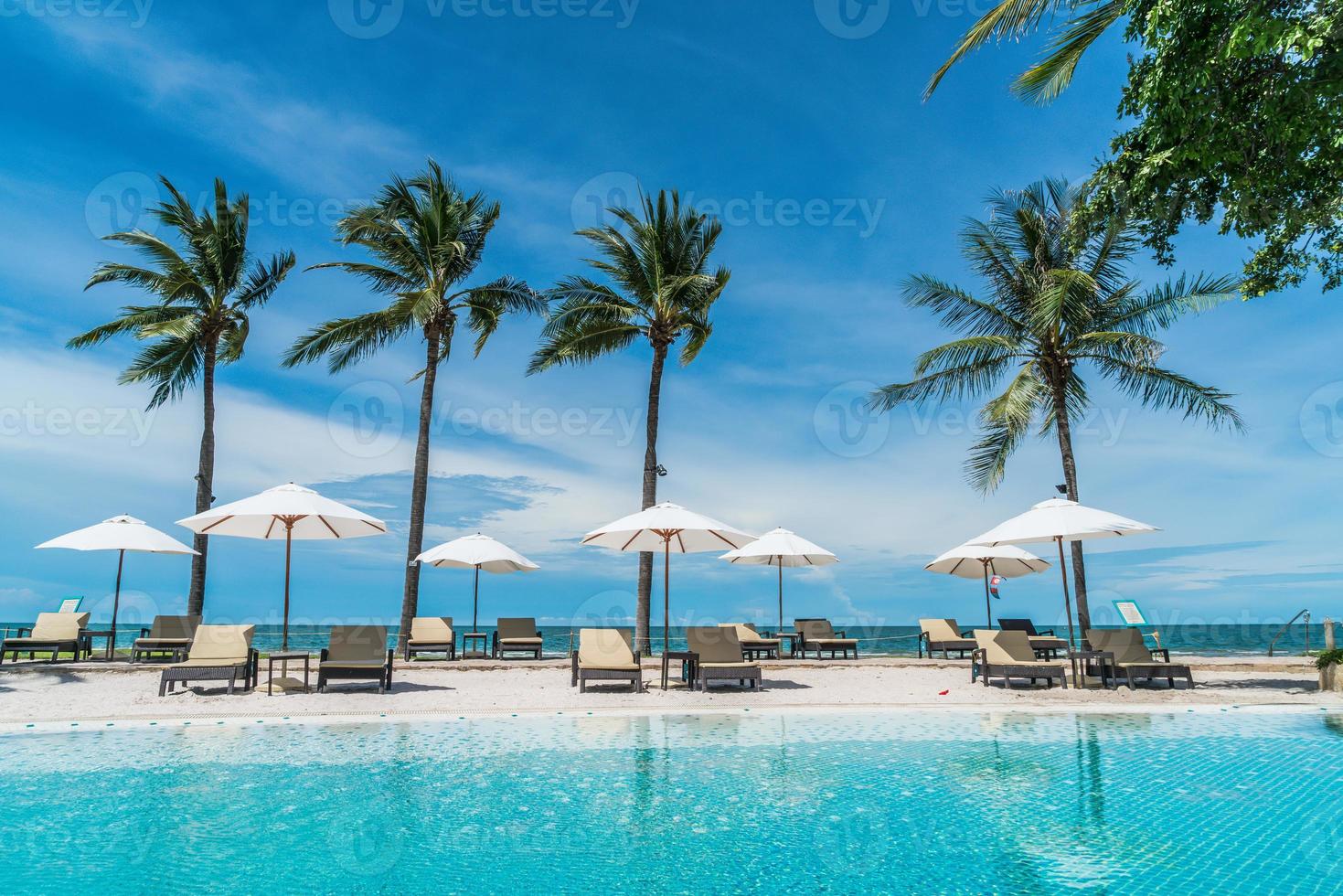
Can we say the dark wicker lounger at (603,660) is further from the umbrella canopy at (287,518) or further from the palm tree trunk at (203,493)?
the palm tree trunk at (203,493)

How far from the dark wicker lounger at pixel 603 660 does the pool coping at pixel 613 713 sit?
1302 mm

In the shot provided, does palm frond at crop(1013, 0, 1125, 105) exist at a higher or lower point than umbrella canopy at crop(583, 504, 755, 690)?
higher

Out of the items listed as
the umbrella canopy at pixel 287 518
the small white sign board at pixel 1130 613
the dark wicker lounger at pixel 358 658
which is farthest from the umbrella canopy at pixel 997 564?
the umbrella canopy at pixel 287 518

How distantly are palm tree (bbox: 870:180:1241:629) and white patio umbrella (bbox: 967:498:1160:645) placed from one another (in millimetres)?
3638

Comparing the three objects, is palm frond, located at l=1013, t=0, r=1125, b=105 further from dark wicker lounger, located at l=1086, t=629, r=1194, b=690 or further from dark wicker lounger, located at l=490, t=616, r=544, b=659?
dark wicker lounger, located at l=490, t=616, r=544, b=659

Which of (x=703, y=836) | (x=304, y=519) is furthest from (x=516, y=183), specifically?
(x=703, y=836)

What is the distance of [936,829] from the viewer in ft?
17.1

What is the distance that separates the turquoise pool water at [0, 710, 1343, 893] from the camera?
14.3 feet

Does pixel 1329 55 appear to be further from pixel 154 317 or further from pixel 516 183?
pixel 154 317

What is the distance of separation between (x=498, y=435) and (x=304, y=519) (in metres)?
14.1

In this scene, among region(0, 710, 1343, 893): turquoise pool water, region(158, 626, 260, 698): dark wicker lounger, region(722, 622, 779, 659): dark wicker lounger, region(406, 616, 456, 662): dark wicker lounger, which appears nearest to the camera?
region(0, 710, 1343, 893): turquoise pool water

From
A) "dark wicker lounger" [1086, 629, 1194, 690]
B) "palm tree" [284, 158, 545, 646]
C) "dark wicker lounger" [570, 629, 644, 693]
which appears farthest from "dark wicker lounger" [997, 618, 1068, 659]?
"palm tree" [284, 158, 545, 646]
